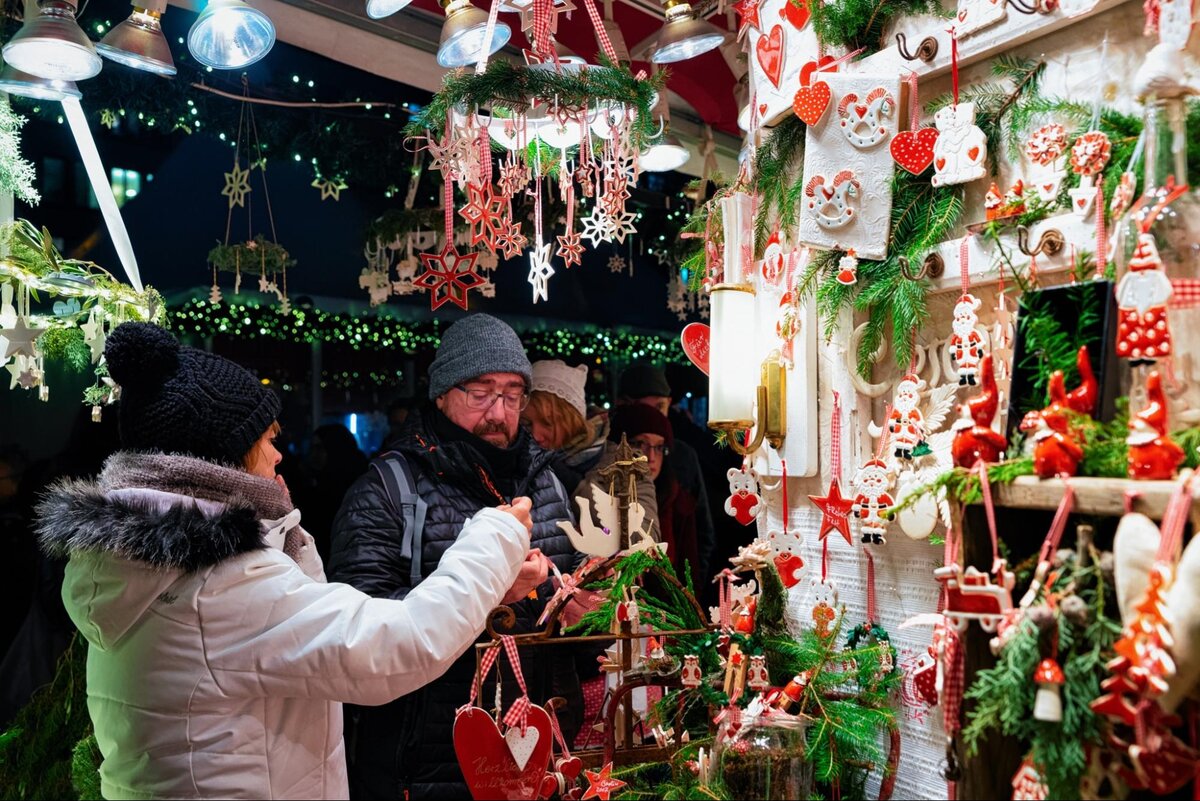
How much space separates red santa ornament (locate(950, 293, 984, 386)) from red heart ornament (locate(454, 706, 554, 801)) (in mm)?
1149

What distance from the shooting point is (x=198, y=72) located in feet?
12.7

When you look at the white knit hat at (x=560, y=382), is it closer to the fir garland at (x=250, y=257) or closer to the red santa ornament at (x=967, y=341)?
the fir garland at (x=250, y=257)

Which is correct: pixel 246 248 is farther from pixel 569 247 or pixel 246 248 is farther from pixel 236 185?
pixel 569 247

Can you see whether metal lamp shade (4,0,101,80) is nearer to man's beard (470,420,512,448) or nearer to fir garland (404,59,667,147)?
fir garland (404,59,667,147)

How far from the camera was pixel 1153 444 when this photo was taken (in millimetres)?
1196

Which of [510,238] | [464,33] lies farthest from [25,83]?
[510,238]

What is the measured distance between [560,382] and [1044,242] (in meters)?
→ 2.05

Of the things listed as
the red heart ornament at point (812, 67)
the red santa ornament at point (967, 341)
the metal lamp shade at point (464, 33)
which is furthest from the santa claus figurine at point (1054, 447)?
the metal lamp shade at point (464, 33)

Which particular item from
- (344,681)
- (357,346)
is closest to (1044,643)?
(344,681)

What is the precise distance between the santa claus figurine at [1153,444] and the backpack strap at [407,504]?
1682 mm

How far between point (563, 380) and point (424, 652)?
193cm

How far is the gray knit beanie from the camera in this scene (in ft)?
8.68

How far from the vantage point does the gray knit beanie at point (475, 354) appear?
2646 millimetres

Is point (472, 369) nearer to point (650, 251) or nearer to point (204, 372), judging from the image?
point (204, 372)
